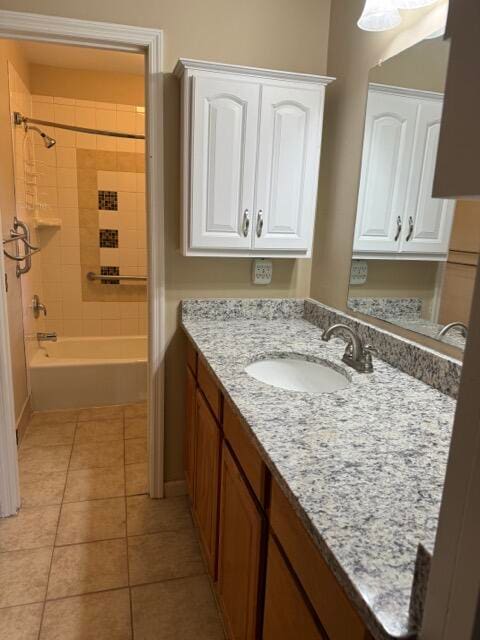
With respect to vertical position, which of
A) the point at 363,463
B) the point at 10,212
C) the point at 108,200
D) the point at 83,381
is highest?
the point at 108,200

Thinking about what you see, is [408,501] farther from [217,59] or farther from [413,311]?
[217,59]

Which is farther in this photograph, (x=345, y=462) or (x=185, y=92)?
(x=185, y=92)

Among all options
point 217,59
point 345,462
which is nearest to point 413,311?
point 345,462

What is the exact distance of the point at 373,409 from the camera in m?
1.18

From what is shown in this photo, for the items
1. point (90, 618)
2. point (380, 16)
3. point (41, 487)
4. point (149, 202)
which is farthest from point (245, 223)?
point (41, 487)

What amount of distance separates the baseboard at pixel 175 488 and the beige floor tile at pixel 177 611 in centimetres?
55

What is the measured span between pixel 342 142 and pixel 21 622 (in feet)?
7.34

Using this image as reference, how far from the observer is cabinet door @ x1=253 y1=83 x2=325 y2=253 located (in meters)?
1.83

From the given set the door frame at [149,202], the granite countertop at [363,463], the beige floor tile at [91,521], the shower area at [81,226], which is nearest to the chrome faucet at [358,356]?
the granite countertop at [363,463]

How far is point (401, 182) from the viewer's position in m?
1.56

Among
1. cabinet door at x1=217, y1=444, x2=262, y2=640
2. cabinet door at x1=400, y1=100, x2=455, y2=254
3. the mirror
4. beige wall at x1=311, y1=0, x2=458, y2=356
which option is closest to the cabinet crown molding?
beige wall at x1=311, y1=0, x2=458, y2=356

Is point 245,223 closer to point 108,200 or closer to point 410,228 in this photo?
point 410,228

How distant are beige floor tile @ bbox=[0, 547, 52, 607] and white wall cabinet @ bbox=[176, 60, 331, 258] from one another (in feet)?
4.61

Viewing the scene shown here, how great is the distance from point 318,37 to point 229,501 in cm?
198
